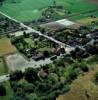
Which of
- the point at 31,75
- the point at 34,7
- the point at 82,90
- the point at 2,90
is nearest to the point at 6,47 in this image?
the point at 31,75

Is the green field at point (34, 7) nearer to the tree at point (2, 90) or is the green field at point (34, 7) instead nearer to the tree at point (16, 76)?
the tree at point (16, 76)

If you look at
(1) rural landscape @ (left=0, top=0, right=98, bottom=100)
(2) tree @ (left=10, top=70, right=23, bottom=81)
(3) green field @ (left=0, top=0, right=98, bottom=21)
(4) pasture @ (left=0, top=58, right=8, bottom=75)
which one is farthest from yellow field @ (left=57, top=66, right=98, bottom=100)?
(3) green field @ (left=0, top=0, right=98, bottom=21)

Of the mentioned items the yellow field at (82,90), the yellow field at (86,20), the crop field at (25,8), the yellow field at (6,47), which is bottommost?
the yellow field at (6,47)

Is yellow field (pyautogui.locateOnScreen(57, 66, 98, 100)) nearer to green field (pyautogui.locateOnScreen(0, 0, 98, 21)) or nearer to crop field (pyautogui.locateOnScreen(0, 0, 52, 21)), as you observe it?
green field (pyautogui.locateOnScreen(0, 0, 98, 21))

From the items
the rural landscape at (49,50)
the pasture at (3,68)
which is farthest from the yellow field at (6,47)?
the pasture at (3,68)

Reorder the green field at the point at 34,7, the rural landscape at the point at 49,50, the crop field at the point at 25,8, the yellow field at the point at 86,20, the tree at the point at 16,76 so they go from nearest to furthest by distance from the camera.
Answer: the rural landscape at the point at 49,50 → the tree at the point at 16,76 → the yellow field at the point at 86,20 → the crop field at the point at 25,8 → the green field at the point at 34,7

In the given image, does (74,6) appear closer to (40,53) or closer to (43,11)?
(43,11)

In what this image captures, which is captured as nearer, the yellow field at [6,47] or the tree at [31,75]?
the tree at [31,75]
